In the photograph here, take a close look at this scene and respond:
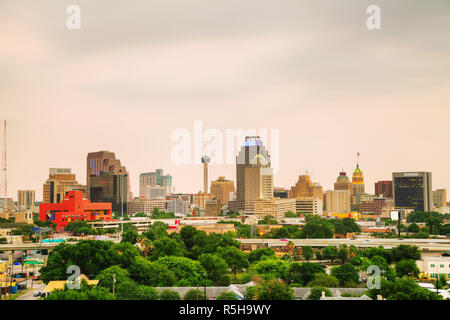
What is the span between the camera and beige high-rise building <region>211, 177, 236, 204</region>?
35.1 m

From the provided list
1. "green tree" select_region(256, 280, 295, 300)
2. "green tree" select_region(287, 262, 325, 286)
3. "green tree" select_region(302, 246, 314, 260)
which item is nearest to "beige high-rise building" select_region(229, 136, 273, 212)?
"green tree" select_region(302, 246, 314, 260)

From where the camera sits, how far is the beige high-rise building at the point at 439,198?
29328 mm

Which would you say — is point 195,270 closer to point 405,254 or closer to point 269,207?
point 405,254

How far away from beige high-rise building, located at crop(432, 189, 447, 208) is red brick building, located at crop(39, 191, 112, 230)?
20674 millimetres

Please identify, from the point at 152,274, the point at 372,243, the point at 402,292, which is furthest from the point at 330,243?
the point at 402,292

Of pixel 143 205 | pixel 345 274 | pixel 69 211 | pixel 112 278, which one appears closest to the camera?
pixel 112 278

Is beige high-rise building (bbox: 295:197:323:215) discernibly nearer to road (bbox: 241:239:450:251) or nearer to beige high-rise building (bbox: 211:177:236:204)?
beige high-rise building (bbox: 211:177:236:204)

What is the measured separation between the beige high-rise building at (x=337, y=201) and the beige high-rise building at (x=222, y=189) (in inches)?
279

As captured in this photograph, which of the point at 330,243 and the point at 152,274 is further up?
the point at 152,274

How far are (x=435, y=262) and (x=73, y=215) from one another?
51.5 feet

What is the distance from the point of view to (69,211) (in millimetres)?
20609

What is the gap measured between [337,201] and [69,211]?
2048cm

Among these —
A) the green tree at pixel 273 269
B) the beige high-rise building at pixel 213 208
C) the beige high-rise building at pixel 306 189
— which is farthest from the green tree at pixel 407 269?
the beige high-rise building at pixel 306 189

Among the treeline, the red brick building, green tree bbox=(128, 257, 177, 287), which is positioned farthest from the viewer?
the red brick building
